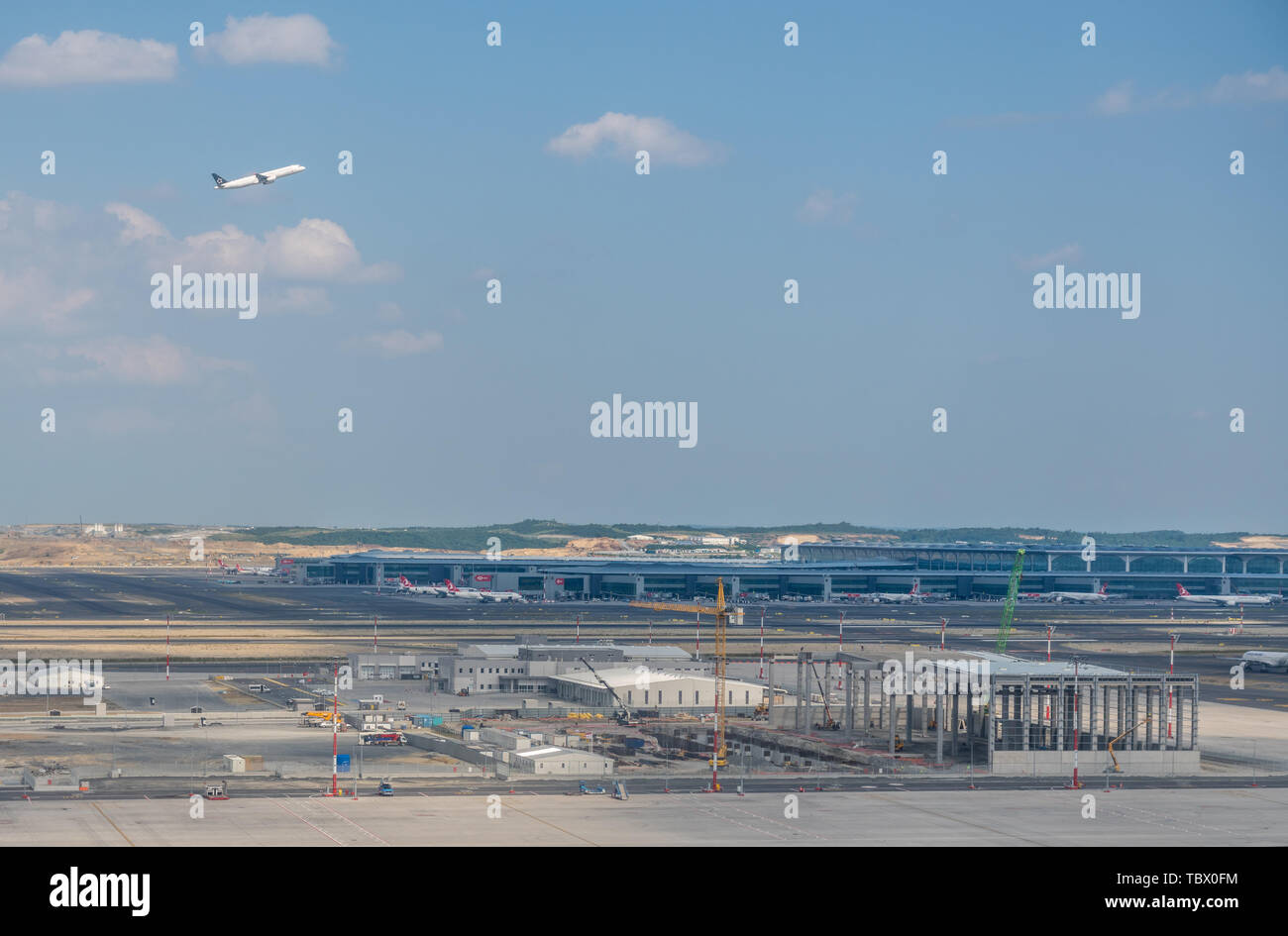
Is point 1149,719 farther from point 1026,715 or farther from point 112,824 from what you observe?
point 112,824

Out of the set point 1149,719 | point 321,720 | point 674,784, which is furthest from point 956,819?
point 321,720

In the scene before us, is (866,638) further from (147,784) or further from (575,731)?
(147,784)

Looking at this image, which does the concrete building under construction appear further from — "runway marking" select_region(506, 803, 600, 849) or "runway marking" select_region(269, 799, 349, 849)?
"runway marking" select_region(269, 799, 349, 849)

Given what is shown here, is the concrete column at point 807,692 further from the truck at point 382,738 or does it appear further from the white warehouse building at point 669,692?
the truck at point 382,738

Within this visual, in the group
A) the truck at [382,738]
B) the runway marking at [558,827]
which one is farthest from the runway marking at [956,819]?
the truck at [382,738]
